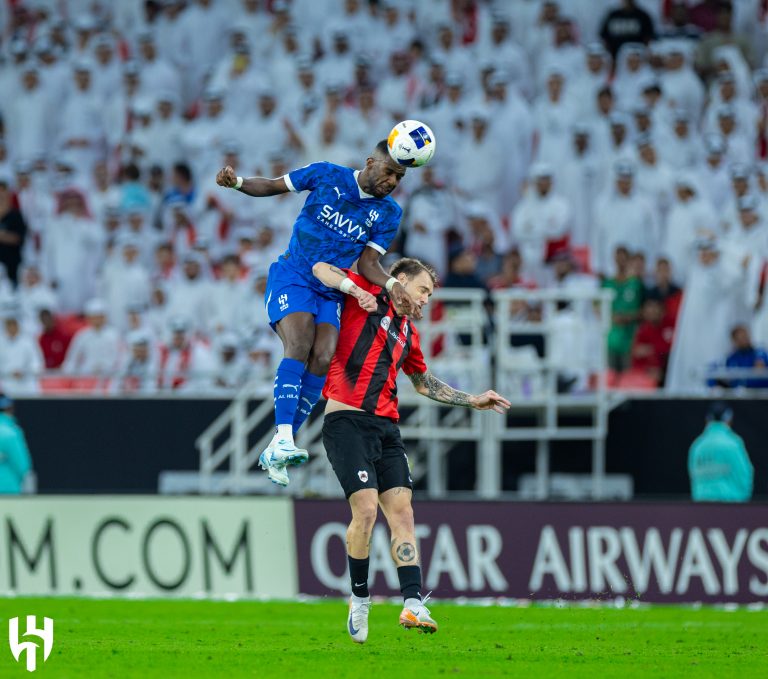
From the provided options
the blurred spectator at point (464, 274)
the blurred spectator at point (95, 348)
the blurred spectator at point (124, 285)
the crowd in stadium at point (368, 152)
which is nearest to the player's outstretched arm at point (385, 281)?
the crowd in stadium at point (368, 152)

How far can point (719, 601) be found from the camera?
16.6 metres

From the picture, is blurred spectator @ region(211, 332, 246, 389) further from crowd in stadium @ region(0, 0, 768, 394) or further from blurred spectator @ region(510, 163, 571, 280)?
blurred spectator @ region(510, 163, 571, 280)

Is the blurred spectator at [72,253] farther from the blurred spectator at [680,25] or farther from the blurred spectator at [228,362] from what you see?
the blurred spectator at [680,25]

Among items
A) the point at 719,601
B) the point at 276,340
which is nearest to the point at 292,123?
the point at 276,340

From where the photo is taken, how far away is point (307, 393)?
12.0 metres

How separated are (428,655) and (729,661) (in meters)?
1.97

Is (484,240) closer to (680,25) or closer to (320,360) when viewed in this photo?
(680,25)

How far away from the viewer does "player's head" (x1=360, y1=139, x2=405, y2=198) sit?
37.8 feet

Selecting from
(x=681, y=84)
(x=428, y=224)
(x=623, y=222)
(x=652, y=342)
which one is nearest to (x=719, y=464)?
(x=652, y=342)

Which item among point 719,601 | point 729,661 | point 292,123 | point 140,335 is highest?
point 292,123

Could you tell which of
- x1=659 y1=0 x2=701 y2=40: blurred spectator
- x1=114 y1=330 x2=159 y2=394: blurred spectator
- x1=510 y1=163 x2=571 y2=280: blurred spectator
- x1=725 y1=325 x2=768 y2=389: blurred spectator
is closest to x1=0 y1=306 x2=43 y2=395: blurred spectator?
x1=114 y1=330 x2=159 y2=394: blurred spectator

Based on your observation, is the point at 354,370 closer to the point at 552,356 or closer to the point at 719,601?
the point at 719,601

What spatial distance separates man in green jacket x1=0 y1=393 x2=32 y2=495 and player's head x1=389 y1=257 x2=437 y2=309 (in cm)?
852

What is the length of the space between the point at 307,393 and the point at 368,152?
11.5 metres
